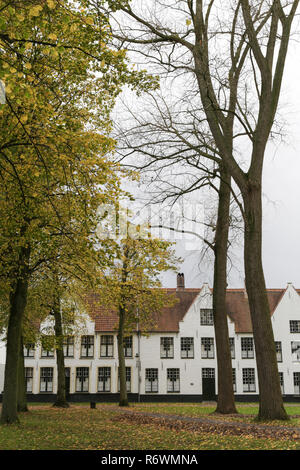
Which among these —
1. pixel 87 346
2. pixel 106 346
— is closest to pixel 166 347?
pixel 106 346

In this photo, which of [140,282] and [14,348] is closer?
[14,348]

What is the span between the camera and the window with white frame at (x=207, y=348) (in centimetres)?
4181

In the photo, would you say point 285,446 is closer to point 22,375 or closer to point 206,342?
point 22,375

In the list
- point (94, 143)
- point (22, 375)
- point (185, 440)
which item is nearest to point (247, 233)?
point (94, 143)

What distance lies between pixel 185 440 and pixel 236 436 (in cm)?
121

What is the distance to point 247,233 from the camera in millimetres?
13781

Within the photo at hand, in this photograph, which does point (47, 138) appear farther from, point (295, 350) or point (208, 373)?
point (295, 350)

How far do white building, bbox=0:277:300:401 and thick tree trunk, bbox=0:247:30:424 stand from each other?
26643mm

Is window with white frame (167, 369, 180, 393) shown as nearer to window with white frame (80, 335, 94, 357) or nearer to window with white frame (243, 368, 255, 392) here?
window with white frame (243, 368, 255, 392)

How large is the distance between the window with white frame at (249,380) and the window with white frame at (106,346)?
12.4m

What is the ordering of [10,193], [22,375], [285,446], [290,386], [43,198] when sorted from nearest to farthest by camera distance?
[285,446]
[10,193]
[43,198]
[22,375]
[290,386]

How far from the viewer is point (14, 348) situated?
46.3ft

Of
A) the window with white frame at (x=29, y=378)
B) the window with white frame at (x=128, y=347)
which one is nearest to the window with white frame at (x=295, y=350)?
the window with white frame at (x=128, y=347)

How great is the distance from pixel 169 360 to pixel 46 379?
1139 cm
